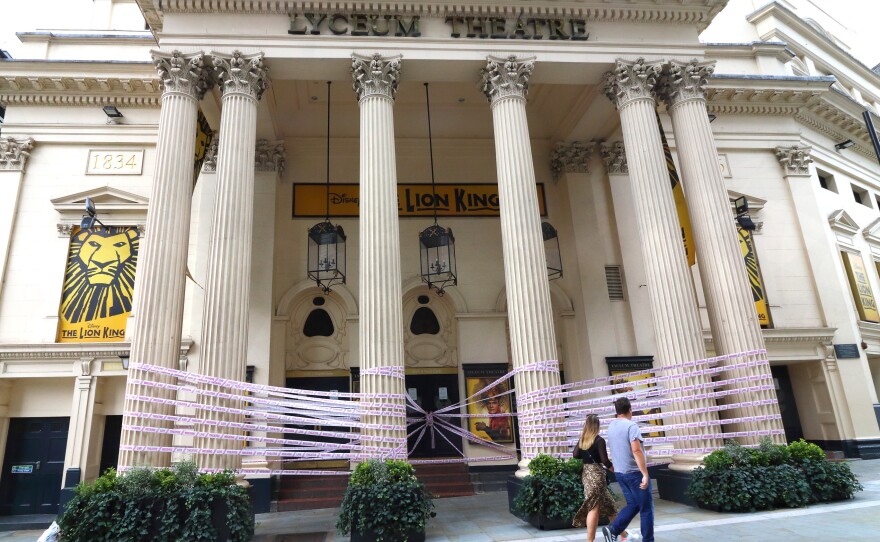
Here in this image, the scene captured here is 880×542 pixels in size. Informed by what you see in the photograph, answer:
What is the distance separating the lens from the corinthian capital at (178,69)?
11875 mm

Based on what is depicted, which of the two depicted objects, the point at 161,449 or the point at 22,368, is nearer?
the point at 161,449

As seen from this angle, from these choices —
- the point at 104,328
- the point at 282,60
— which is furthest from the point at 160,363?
the point at 282,60

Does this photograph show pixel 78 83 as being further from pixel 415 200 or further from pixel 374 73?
pixel 415 200

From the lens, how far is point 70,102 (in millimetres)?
15461

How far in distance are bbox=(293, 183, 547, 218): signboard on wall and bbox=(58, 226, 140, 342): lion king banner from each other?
4968mm

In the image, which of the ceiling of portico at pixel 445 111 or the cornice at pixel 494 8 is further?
the ceiling of portico at pixel 445 111

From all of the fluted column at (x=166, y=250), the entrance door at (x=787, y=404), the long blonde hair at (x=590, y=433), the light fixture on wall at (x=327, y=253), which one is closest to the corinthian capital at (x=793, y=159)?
the entrance door at (x=787, y=404)

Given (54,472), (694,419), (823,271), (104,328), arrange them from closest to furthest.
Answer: (694,419) → (54,472) → (104,328) → (823,271)

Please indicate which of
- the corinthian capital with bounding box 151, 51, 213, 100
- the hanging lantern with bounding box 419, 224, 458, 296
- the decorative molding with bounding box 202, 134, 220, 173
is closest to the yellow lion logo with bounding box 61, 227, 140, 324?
the decorative molding with bounding box 202, 134, 220, 173

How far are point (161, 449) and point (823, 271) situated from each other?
64.8 feet

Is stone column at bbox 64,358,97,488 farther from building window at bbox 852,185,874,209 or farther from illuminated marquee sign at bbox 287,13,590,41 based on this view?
building window at bbox 852,185,874,209

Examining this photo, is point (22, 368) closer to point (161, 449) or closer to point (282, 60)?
point (161, 449)

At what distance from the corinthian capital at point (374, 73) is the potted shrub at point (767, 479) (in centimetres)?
1041

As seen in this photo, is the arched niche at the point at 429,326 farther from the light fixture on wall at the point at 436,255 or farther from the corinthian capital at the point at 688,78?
the corinthian capital at the point at 688,78
